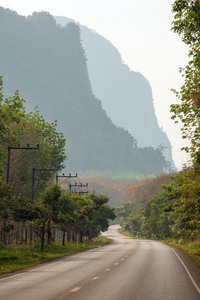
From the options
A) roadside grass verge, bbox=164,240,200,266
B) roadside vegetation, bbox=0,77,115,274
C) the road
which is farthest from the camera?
roadside grass verge, bbox=164,240,200,266

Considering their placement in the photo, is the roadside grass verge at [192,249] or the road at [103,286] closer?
the road at [103,286]

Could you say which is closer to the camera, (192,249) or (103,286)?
(103,286)

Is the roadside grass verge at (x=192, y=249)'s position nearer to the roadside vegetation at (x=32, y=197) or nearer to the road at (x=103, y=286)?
the roadside vegetation at (x=32, y=197)

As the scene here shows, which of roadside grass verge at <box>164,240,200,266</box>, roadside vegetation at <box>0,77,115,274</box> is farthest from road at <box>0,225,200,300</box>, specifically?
roadside grass verge at <box>164,240,200,266</box>

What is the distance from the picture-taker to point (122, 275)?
19578mm

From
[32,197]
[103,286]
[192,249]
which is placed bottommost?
[103,286]

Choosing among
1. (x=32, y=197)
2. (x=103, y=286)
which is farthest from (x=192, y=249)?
(x=103, y=286)

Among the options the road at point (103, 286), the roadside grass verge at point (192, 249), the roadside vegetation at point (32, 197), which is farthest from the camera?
the roadside grass verge at point (192, 249)

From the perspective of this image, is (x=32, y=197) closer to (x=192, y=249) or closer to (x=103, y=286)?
(x=192, y=249)

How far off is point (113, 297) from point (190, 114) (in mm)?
15764

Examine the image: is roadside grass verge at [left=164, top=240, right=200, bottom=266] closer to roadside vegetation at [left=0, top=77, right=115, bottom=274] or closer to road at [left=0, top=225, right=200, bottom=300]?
roadside vegetation at [left=0, top=77, right=115, bottom=274]

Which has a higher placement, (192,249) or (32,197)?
(32,197)

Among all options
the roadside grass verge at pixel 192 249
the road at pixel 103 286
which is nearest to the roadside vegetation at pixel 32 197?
the road at pixel 103 286

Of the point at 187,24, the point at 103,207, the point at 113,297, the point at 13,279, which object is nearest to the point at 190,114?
the point at 187,24
